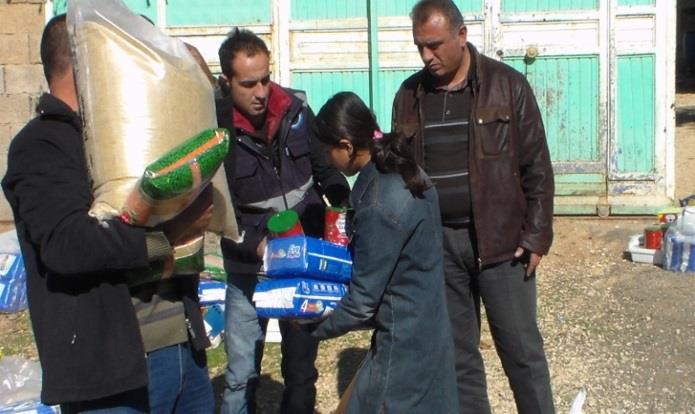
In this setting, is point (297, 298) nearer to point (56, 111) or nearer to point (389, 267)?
point (389, 267)

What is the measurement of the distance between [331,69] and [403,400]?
18.4ft

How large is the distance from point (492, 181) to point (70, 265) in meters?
2.04

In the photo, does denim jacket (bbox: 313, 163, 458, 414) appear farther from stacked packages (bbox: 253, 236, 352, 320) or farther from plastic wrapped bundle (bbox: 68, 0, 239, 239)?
plastic wrapped bundle (bbox: 68, 0, 239, 239)

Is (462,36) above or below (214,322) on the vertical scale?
above

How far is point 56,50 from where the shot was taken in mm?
2602

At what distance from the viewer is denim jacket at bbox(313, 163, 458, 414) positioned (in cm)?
314

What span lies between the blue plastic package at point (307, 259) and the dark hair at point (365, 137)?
1.06 feet

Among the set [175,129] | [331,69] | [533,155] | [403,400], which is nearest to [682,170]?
[331,69]

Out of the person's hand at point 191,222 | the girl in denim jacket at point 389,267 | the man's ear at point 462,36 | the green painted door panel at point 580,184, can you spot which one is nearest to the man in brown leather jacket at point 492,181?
the man's ear at point 462,36

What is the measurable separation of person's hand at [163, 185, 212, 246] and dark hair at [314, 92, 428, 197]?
0.60 metres

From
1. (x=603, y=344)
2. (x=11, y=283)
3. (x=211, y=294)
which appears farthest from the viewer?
(x=11, y=283)

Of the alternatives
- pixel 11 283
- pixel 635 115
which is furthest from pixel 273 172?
pixel 635 115

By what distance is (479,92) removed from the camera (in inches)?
157

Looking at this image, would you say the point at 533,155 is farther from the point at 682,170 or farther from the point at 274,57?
the point at 682,170
